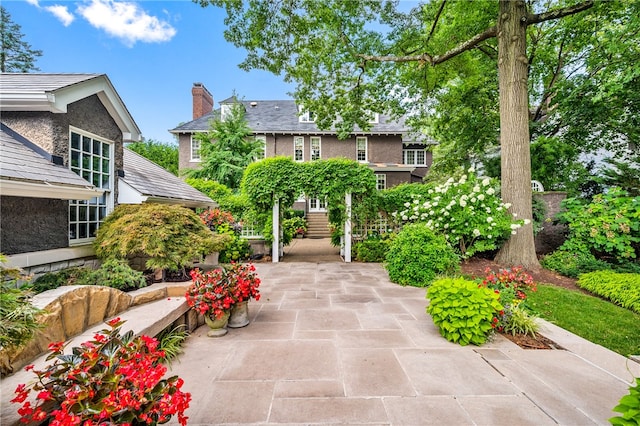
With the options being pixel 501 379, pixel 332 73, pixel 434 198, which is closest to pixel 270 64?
pixel 332 73

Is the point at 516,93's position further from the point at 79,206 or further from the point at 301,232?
the point at 301,232

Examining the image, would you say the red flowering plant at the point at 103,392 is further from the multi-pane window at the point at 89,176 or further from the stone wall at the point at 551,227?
the stone wall at the point at 551,227

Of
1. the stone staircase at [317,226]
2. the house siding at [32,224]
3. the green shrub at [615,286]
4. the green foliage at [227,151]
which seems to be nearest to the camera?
the house siding at [32,224]

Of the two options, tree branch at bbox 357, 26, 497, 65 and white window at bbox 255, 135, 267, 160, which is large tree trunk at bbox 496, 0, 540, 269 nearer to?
tree branch at bbox 357, 26, 497, 65

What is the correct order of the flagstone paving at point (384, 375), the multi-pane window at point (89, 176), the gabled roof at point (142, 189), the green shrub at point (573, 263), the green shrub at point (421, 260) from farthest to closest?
1. the green shrub at point (573, 263)
2. the green shrub at point (421, 260)
3. the gabled roof at point (142, 189)
4. the multi-pane window at point (89, 176)
5. the flagstone paving at point (384, 375)

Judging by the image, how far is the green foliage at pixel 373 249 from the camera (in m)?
8.73

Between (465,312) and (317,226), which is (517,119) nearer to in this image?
(465,312)

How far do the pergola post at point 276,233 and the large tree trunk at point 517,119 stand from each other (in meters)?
6.49

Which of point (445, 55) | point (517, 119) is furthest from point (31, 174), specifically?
point (445, 55)

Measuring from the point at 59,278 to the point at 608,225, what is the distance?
1049 cm

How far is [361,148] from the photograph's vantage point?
18.1 m

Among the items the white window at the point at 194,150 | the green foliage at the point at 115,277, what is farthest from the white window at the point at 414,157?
the green foliage at the point at 115,277

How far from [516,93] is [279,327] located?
7.51 meters

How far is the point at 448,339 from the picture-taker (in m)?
3.30
